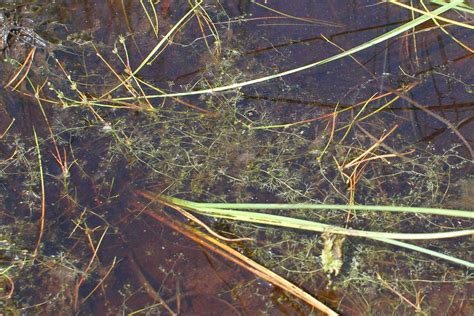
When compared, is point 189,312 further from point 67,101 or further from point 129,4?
point 129,4

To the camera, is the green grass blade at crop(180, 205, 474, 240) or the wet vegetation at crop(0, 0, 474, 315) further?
the wet vegetation at crop(0, 0, 474, 315)

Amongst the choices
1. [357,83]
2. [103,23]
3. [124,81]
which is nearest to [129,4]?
[103,23]

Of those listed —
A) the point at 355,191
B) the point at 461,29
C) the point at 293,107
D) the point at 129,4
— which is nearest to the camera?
the point at 355,191

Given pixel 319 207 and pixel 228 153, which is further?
pixel 228 153

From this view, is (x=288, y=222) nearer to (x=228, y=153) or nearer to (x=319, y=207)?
(x=319, y=207)

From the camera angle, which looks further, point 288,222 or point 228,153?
point 228,153

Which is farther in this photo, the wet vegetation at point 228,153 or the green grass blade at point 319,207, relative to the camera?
the wet vegetation at point 228,153

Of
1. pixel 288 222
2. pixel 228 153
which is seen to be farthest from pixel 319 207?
pixel 228 153

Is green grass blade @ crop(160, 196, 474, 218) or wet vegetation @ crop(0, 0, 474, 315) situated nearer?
green grass blade @ crop(160, 196, 474, 218)
